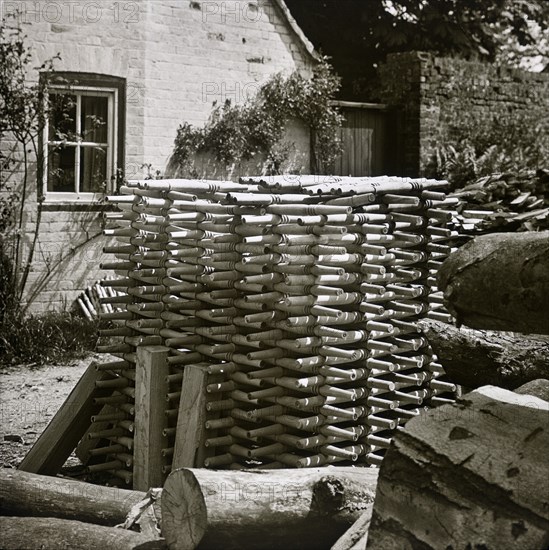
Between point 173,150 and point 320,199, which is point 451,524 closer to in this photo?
point 320,199

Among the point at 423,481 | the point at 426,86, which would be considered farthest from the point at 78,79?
the point at 423,481

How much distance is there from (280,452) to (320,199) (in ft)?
4.52

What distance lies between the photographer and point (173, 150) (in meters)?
11.4

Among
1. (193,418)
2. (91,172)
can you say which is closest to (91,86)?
(91,172)

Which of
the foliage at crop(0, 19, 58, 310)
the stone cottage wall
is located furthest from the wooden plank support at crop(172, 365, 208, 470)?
the stone cottage wall

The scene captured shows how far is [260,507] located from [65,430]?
2.33 m

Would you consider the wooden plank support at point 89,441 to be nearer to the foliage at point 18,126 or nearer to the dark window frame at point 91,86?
the foliage at point 18,126

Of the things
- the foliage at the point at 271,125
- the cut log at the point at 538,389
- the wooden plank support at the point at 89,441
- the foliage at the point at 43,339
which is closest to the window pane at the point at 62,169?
the foliage at the point at 271,125

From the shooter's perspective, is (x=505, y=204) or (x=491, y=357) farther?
(x=505, y=204)

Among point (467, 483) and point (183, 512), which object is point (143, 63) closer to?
point (183, 512)

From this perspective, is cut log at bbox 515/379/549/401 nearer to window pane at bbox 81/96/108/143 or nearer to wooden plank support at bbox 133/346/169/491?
wooden plank support at bbox 133/346/169/491

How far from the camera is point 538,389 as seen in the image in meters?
4.05

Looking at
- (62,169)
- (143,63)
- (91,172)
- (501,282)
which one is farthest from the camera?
(143,63)

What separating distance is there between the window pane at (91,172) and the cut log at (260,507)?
285 inches
